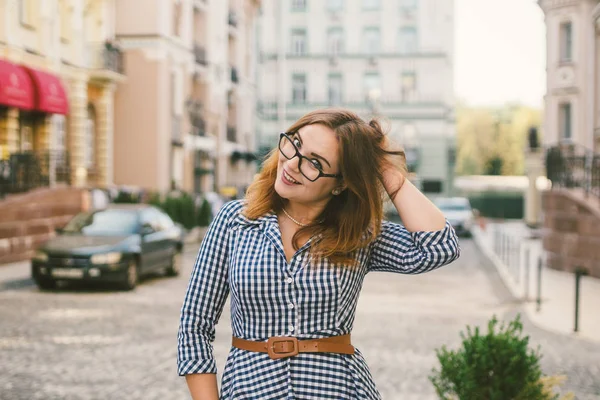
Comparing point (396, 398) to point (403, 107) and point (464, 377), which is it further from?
point (403, 107)

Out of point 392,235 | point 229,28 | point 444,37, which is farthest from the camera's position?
point 444,37

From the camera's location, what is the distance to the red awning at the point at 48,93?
25.2 metres

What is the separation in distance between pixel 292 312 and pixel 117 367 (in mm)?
6483

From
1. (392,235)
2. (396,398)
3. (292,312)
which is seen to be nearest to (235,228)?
(292,312)

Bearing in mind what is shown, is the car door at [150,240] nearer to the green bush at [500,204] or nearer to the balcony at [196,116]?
the balcony at [196,116]

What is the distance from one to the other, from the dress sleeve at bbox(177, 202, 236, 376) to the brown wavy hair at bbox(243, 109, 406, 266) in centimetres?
14

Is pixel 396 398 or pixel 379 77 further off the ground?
pixel 379 77

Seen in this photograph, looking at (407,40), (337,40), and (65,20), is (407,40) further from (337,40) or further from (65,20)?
(65,20)

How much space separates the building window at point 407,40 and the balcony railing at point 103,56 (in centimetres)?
3365

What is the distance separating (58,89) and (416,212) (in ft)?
82.7

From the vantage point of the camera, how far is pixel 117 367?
8695 millimetres

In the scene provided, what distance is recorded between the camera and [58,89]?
2659 cm

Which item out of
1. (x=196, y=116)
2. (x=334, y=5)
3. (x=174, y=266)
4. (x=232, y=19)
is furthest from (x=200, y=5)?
(x=174, y=266)

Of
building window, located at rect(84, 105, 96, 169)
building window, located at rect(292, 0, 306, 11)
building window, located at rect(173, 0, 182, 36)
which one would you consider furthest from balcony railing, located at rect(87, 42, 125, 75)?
building window, located at rect(292, 0, 306, 11)
